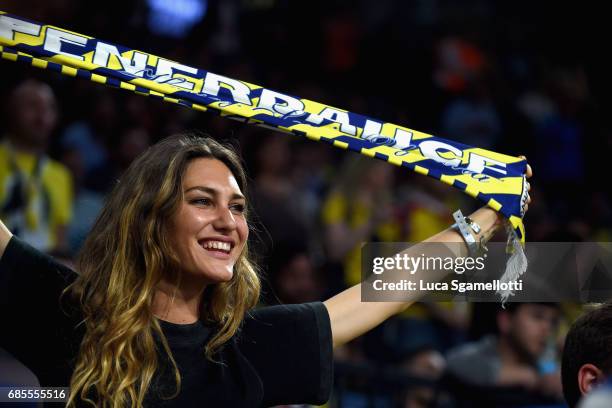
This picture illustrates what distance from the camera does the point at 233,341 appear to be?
2.95 m

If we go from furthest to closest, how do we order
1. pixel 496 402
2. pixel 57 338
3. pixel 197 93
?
pixel 496 402 < pixel 197 93 < pixel 57 338

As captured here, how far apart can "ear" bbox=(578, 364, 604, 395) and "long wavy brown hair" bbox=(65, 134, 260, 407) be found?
98 centimetres

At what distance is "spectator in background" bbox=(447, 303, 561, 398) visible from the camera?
520 cm

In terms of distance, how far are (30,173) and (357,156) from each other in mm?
2393

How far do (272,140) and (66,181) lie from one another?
4.73 ft

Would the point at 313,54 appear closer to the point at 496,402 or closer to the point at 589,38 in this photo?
the point at 589,38

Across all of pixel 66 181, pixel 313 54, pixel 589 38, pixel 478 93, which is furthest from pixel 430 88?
pixel 66 181

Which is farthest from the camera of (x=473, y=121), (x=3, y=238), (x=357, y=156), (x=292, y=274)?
(x=473, y=121)

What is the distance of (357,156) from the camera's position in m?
7.11

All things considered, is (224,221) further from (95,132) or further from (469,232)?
(95,132)

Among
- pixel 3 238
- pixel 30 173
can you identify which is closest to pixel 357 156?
pixel 30 173

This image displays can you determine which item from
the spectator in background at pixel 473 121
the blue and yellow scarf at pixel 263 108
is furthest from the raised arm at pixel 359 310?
the spectator in background at pixel 473 121

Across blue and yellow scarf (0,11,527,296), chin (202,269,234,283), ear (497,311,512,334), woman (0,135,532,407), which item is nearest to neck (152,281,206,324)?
woman (0,135,532,407)

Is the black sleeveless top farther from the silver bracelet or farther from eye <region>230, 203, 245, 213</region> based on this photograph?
the silver bracelet
